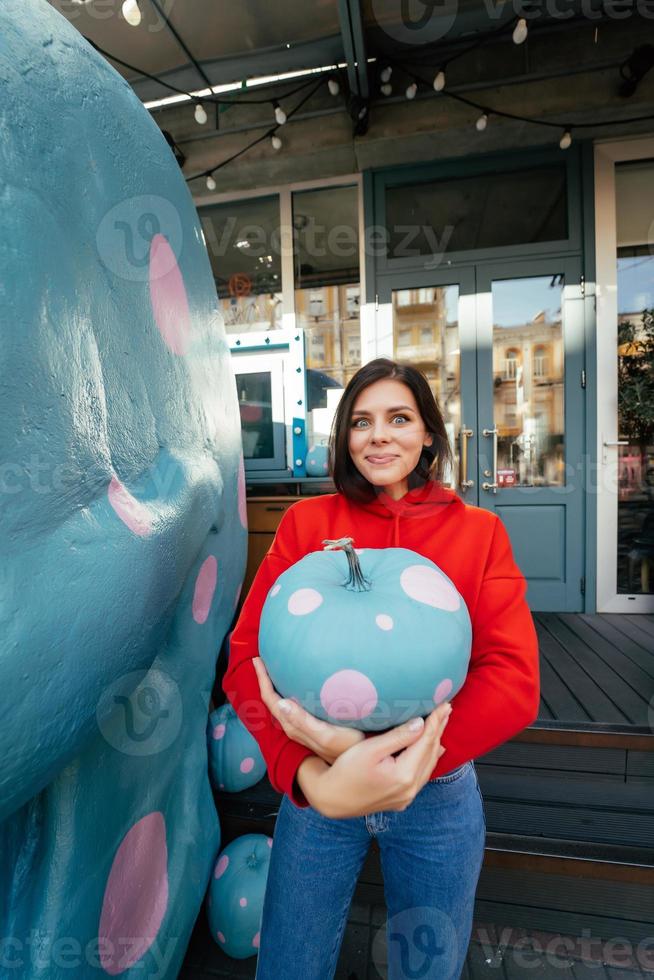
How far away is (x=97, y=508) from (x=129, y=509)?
63 mm

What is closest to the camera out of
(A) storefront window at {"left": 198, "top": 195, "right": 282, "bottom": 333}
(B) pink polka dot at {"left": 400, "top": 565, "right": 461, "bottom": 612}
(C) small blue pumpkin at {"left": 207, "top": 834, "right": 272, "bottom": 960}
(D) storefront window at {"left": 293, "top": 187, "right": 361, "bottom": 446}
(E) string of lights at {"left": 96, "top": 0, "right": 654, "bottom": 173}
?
(B) pink polka dot at {"left": 400, "top": 565, "right": 461, "bottom": 612}

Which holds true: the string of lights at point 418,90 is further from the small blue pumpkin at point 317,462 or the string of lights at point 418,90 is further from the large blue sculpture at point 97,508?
the large blue sculpture at point 97,508

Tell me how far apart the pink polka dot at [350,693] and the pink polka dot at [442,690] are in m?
0.10

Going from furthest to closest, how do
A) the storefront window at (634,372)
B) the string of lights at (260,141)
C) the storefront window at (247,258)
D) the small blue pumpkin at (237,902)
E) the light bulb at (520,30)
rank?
the storefront window at (247,258) → the storefront window at (634,372) → the string of lights at (260,141) → the light bulb at (520,30) → the small blue pumpkin at (237,902)

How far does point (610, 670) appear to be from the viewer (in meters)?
2.81

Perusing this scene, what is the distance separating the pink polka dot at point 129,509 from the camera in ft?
2.67

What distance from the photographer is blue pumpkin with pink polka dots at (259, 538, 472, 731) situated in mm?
714

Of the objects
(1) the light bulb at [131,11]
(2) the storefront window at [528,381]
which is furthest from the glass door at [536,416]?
(1) the light bulb at [131,11]

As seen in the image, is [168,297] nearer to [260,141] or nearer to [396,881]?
[396,881]

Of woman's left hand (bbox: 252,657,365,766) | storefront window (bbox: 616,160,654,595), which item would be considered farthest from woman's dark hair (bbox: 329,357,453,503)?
storefront window (bbox: 616,160,654,595)

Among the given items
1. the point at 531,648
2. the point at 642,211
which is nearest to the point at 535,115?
the point at 642,211

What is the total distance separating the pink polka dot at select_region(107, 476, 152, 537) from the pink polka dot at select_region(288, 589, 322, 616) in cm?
28

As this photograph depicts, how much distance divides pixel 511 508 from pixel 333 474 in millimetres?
3302

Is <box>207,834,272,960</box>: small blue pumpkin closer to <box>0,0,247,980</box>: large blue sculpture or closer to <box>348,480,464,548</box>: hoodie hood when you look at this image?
<box>0,0,247,980</box>: large blue sculpture
